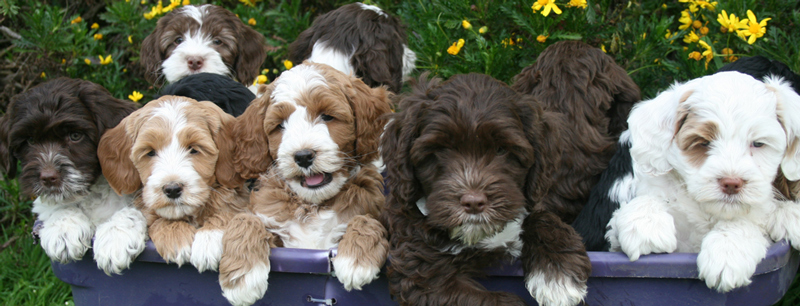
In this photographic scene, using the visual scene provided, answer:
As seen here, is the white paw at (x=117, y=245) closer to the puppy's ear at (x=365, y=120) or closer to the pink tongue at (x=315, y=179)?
the pink tongue at (x=315, y=179)

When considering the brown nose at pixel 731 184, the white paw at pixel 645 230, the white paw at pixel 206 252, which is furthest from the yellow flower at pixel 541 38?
the white paw at pixel 206 252

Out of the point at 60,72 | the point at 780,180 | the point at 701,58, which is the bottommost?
the point at 60,72

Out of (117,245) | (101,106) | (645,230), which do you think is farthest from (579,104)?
(101,106)

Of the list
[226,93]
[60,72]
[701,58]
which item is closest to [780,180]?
[701,58]

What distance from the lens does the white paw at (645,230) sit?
2439 mm

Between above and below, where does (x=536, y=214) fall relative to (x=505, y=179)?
below

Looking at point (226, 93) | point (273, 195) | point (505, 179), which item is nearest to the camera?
point (505, 179)

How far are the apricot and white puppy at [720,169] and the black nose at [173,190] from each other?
2.05 metres

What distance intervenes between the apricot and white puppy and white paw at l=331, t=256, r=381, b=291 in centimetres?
107

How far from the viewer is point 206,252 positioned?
8.95ft

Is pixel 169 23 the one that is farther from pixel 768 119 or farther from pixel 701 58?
pixel 768 119

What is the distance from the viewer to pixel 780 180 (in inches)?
105

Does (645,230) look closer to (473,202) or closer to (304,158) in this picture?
(473,202)

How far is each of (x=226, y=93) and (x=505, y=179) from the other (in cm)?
219
